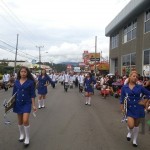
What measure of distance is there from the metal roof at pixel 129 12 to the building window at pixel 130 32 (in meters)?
0.55

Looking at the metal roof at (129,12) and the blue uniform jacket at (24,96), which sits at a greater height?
the metal roof at (129,12)

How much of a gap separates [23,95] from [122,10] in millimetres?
25403

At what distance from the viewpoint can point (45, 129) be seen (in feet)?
30.5

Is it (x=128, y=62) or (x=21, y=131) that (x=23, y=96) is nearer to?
(x=21, y=131)

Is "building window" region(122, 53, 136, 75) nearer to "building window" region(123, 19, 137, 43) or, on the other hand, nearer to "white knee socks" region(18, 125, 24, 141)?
"building window" region(123, 19, 137, 43)

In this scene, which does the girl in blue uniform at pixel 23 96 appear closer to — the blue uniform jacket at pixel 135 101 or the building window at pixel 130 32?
the blue uniform jacket at pixel 135 101

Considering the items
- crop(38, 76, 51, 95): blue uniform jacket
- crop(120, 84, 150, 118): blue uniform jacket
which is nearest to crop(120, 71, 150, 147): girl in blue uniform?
crop(120, 84, 150, 118): blue uniform jacket

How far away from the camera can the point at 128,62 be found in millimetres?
31188

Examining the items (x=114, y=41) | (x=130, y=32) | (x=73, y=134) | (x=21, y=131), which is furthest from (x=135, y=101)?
(x=114, y=41)

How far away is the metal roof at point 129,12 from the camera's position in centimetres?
2452

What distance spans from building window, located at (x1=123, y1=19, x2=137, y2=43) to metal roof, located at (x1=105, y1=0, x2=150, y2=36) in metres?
0.55

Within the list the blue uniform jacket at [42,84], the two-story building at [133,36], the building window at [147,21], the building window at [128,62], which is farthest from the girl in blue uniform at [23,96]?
the building window at [128,62]

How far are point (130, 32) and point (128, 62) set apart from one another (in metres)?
2.95

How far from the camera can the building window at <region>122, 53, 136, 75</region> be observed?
2878 centimetres
